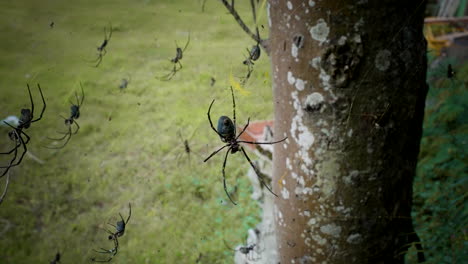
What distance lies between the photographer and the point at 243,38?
143 cm

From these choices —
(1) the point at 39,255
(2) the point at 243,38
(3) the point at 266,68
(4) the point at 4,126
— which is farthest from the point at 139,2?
(1) the point at 39,255

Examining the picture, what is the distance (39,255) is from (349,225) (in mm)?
1615

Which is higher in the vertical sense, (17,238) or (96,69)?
(96,69)

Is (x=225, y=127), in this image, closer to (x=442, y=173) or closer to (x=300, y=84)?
(x=300, y=84)

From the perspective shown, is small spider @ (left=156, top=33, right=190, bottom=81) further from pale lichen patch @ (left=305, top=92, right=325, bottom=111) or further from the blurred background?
pale lichen patch @ (left=305, top=92, right=325, bottom=111)

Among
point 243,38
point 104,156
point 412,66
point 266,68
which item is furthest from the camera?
point 104,156

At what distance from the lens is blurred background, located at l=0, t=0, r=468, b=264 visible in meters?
1.40

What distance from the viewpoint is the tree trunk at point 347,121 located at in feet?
1.44

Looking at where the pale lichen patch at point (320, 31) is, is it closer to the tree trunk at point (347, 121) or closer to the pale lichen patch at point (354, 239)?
the tree trunk at point (347, 121)

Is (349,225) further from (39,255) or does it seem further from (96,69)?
(96,69)

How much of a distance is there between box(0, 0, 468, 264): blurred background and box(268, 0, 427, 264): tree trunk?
466mm

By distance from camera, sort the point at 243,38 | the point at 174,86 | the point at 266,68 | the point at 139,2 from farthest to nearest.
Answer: the point at 174,86, the point at 139,2, the point at 243,38, the point at 266,68

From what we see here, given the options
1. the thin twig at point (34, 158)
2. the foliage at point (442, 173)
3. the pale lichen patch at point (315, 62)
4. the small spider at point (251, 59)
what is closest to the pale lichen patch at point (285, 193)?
the pale lichen patch at point (315, 62)

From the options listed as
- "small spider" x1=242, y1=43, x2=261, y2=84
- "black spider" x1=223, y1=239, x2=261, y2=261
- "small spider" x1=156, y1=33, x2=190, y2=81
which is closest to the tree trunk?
"small spider" x1=242, y1=43, x2=261, y2=84
